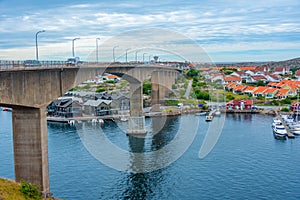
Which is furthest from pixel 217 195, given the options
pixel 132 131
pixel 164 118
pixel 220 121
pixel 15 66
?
pixel 164 118

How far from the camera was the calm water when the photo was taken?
1540cm

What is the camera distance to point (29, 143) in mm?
13906

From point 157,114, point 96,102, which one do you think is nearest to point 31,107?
point 96,102

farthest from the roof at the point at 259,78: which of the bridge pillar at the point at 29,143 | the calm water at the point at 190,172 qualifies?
the bridge pillar at the point at 29,143

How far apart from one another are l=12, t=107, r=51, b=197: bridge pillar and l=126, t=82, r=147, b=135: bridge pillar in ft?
46.0

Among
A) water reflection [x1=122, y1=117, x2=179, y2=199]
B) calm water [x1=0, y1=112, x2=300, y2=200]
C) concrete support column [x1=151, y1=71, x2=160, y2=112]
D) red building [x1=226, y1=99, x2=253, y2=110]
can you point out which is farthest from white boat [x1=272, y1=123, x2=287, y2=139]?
concrete support column [x1=151, y1=71, x2=160, y2=112]

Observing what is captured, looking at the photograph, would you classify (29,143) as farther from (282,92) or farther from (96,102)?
(282,92)

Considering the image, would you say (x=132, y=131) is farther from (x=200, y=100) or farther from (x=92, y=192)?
(x=200, y=100)

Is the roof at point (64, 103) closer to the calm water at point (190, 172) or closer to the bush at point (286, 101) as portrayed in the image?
the calm water at point (190, 172)

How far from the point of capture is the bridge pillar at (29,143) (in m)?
13.9

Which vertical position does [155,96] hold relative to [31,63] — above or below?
below

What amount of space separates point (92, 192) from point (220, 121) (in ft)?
65.0

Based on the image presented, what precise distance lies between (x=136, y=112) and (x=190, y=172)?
12.6 metres

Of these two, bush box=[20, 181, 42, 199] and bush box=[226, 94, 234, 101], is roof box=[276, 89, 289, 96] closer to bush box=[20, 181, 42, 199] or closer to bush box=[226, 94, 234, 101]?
bush box=[226, 94, 234, 101]
